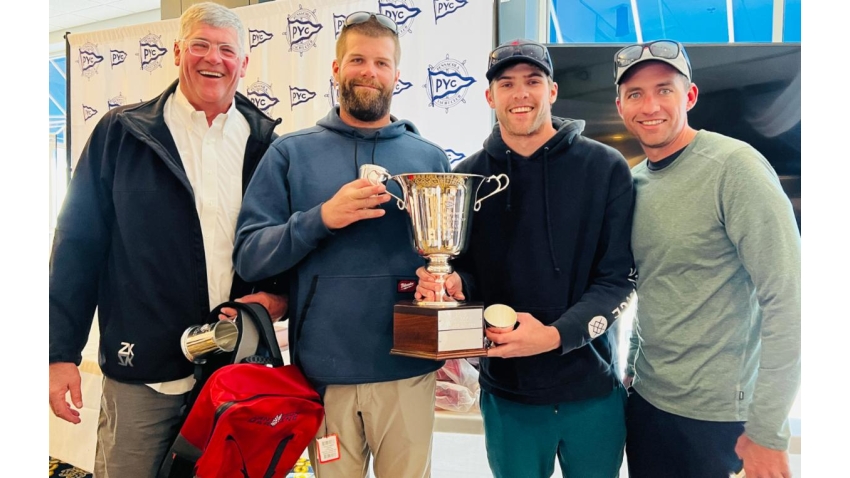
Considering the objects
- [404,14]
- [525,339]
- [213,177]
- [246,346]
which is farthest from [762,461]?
[404,14]

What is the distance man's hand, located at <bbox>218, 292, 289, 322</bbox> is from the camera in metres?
1.69

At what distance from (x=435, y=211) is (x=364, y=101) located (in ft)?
1.39

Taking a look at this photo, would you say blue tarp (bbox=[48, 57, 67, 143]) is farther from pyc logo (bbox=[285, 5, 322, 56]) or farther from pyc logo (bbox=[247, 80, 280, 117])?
pyc logo (bbox=[285, 5, 322, 56])

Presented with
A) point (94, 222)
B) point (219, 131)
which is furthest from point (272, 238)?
point (94, 222)

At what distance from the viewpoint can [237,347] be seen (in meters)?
1.62

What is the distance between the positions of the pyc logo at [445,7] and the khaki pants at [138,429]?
2.70m

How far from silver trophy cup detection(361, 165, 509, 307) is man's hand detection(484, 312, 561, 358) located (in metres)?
0.15

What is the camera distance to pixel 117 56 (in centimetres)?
497

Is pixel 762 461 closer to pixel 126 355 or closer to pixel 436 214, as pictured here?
pixel 436 214

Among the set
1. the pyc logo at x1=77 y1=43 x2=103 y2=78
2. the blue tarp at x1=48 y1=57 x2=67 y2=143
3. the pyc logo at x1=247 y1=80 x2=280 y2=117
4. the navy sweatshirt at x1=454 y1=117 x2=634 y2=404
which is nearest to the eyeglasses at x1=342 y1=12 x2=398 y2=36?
the navy sweatshirt at x1=454 y1=117 x2=634 y2=404

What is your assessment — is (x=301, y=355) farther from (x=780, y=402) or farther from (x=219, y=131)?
(x=780, y=402)

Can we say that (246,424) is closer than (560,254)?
Yes

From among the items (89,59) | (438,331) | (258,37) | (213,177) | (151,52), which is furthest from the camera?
(89,59)

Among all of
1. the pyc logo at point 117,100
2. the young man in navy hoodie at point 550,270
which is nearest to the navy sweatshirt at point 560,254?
the young man in navy hoodie at point 550,270
